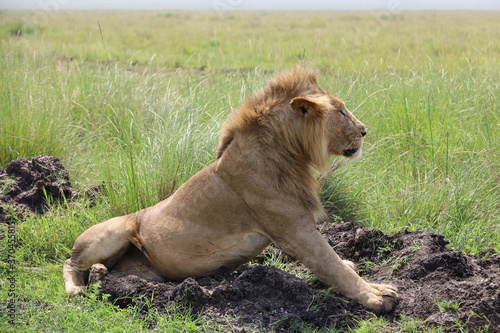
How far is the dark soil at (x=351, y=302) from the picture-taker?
3.36 metres

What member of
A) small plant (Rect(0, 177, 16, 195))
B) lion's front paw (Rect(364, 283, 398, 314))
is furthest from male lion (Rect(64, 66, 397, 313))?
small plant (Rect(0, 177, 16, 195))

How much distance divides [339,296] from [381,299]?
0.91ft

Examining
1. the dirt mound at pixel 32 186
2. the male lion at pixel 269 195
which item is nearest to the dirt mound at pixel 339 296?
the male lion at pixel 269 195

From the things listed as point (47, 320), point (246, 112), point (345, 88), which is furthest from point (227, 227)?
point (345, 88)

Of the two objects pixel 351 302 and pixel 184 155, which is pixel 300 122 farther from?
pixel 184 155

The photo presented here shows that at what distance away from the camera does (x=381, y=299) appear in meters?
3.44

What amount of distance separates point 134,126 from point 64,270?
2669mm

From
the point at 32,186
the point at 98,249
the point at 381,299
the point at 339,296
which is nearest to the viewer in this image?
the point at 381,299

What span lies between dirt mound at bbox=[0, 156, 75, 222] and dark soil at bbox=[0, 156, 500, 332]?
6.01 feet

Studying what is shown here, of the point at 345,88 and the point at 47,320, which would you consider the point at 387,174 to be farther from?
the point at 47,320

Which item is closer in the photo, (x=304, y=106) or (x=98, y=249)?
(x=304, y=106)

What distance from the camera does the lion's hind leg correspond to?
403 cm

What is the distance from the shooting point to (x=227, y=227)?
3.69 metres

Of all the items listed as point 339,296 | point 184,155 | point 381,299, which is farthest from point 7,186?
point 381,299
